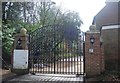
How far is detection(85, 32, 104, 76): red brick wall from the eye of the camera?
11953mm

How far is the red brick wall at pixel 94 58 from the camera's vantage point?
39.2ft

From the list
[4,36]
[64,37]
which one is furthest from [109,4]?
[4,36]

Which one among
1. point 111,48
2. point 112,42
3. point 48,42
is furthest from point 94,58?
point 48,42

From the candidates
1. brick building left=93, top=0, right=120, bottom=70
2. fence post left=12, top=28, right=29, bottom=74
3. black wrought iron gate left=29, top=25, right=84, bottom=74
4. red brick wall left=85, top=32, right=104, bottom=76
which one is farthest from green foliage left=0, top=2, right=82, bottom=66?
brick building left=93, top=0, right=120, bottom=70

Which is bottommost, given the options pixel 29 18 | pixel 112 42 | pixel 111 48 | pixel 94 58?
pixel 94 58

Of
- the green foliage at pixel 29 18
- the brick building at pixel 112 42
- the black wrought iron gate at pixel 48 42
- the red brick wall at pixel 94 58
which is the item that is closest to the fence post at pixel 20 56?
the black wrought iron gate at pixel 48 42

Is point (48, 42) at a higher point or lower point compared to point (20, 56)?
higher

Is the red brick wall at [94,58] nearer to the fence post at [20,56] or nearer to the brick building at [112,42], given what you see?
the brick building at [112,42]

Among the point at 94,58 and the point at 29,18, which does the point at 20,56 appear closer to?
the point at 94,58

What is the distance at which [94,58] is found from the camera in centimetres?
1203

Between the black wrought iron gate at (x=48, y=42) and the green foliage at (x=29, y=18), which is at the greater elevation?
the green foliage at (x=29, y=18)

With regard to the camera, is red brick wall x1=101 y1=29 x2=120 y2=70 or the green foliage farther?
the green foliage

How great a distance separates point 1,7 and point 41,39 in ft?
13.5

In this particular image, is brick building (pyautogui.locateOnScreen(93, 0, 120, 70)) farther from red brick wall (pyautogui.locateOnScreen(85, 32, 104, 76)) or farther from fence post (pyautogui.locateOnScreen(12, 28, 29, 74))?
fence post (pyautogui.locateOnScreen(12, 28, 29, 74))
